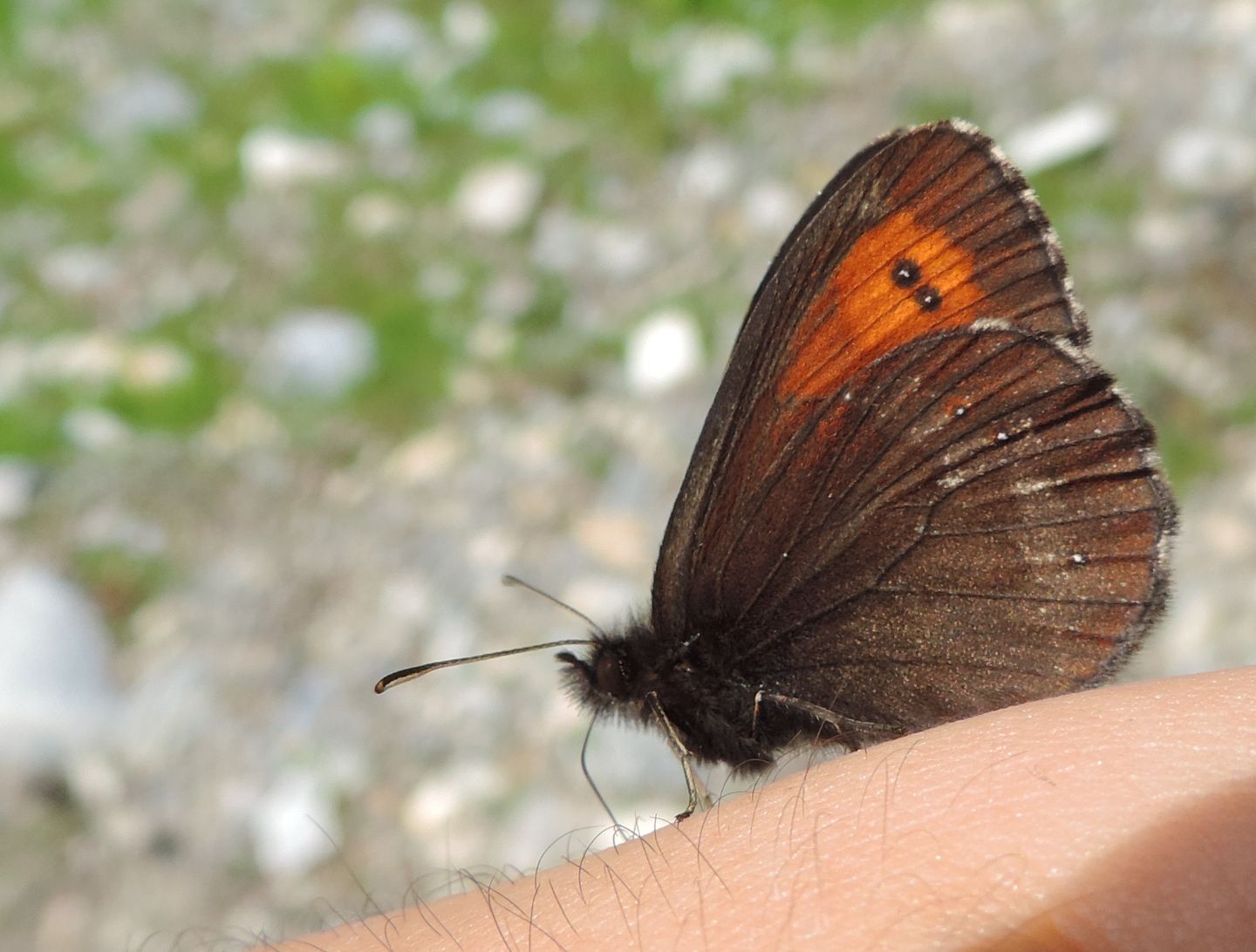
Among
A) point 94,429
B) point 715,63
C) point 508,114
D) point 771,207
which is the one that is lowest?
point 771,207

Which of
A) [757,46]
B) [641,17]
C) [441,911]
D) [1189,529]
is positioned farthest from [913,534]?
[641,17]

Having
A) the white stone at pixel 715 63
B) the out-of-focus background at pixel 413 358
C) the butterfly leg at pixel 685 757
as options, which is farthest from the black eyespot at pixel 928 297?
the white stone at pixel 715 63

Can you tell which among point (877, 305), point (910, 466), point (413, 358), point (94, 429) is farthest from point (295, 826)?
point (877, 305)

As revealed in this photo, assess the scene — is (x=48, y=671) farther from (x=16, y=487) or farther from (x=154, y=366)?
(x=154, y=366)

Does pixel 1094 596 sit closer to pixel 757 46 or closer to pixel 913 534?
pixel 913 534

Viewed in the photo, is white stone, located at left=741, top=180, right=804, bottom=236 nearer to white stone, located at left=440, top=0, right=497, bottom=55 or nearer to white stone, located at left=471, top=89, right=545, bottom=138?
white stone, located at left=471, top=89, right=545, bottom=138

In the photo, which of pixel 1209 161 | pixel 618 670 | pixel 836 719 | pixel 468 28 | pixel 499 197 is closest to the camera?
pixel 836 719
